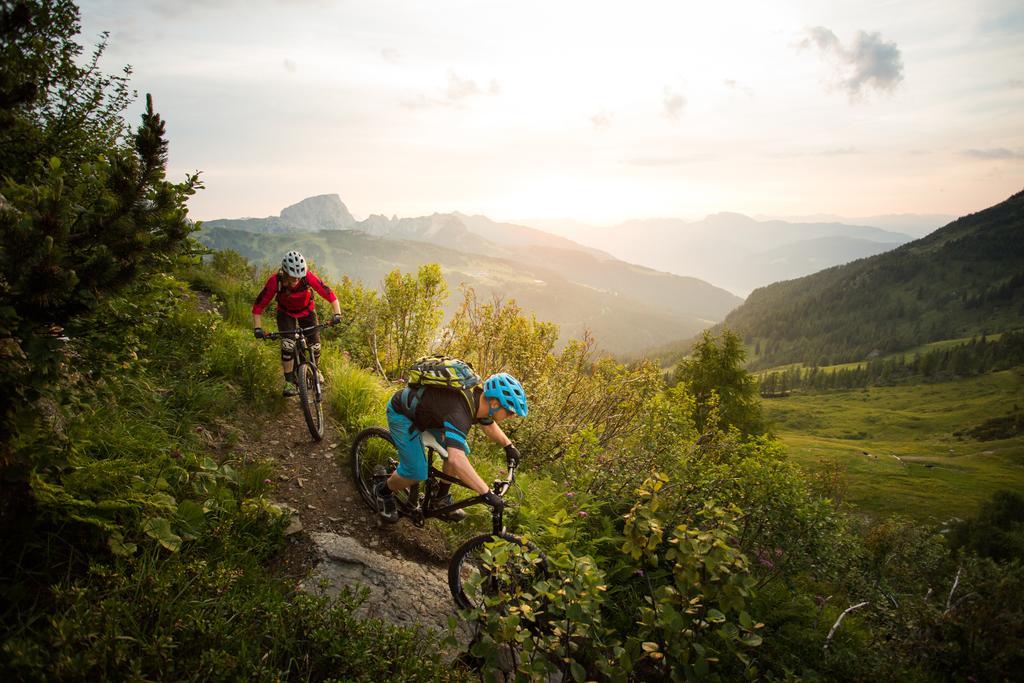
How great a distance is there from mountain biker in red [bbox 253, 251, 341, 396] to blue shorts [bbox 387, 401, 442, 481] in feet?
10.0

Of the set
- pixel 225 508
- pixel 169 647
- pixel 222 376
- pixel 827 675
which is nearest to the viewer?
pixel 169 647

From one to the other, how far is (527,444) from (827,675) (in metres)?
6.02

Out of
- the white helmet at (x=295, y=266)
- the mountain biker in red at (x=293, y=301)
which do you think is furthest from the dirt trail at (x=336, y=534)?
the white helmet at (x=295, y=266)

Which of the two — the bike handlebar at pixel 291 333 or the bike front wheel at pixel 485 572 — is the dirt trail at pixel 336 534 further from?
the bike handlebar at pixel 291 333

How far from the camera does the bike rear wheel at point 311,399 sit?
714 centimetres

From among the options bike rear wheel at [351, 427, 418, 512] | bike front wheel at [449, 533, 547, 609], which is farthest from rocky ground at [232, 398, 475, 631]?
bike front wheel at [449, 533, 547, 609]

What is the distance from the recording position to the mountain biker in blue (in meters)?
4.51

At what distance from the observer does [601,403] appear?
1273 cm

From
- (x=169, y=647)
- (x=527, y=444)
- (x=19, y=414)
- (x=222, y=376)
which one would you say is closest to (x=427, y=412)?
(x=169, y=647)

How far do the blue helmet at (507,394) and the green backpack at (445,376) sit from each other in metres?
0.19

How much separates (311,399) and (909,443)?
156070 mm

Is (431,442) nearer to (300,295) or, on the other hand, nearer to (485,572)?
(485,572)

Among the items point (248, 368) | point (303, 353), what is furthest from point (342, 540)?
point (248, 368)

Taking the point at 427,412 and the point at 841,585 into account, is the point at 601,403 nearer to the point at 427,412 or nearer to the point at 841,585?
the point at 841,585
